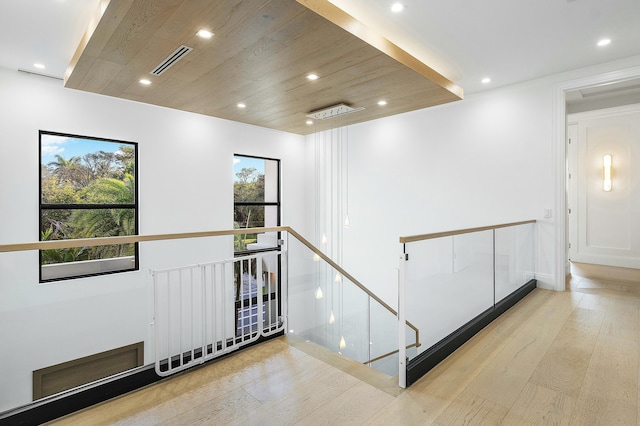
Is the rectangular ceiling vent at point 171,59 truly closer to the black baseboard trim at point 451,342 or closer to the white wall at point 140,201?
the white wall at point 140,201

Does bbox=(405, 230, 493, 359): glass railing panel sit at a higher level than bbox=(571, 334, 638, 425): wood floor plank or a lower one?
higher

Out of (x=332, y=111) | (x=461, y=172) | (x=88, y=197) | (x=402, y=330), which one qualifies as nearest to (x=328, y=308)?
(x=402, y=330)

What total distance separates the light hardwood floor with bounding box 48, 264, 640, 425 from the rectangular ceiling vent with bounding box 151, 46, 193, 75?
9.12ft

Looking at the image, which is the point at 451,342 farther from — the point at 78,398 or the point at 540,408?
the point at 78,398

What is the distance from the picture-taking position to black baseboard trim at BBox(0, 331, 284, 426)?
1.92 meters

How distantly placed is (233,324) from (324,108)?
3350 millimetres

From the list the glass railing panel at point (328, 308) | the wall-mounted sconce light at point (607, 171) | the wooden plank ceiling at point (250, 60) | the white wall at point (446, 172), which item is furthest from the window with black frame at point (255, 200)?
the wall-mounted sconce light at point (607, 171)

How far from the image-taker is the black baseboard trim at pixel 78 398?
192 centimetres

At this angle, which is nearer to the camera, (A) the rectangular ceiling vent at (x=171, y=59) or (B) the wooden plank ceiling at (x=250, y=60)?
(B) the wooden plank ceiling at (x=250, y=60)

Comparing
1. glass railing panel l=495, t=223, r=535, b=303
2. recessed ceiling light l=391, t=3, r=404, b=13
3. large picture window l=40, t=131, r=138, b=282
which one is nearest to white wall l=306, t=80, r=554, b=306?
glass railing panel l=495, t=223, r=535, b=303

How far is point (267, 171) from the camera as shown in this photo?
6.54 metres

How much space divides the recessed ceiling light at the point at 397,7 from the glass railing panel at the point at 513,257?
244 centimetres

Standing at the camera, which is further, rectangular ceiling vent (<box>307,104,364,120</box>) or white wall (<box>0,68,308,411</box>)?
rectangular ceiling vent (<box>307,104,364,120</box>)

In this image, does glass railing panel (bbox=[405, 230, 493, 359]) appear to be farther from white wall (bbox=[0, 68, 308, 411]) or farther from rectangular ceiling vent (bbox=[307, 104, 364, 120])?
rectangular ceiling vent (bbox=[307, 104, 364, 120])
